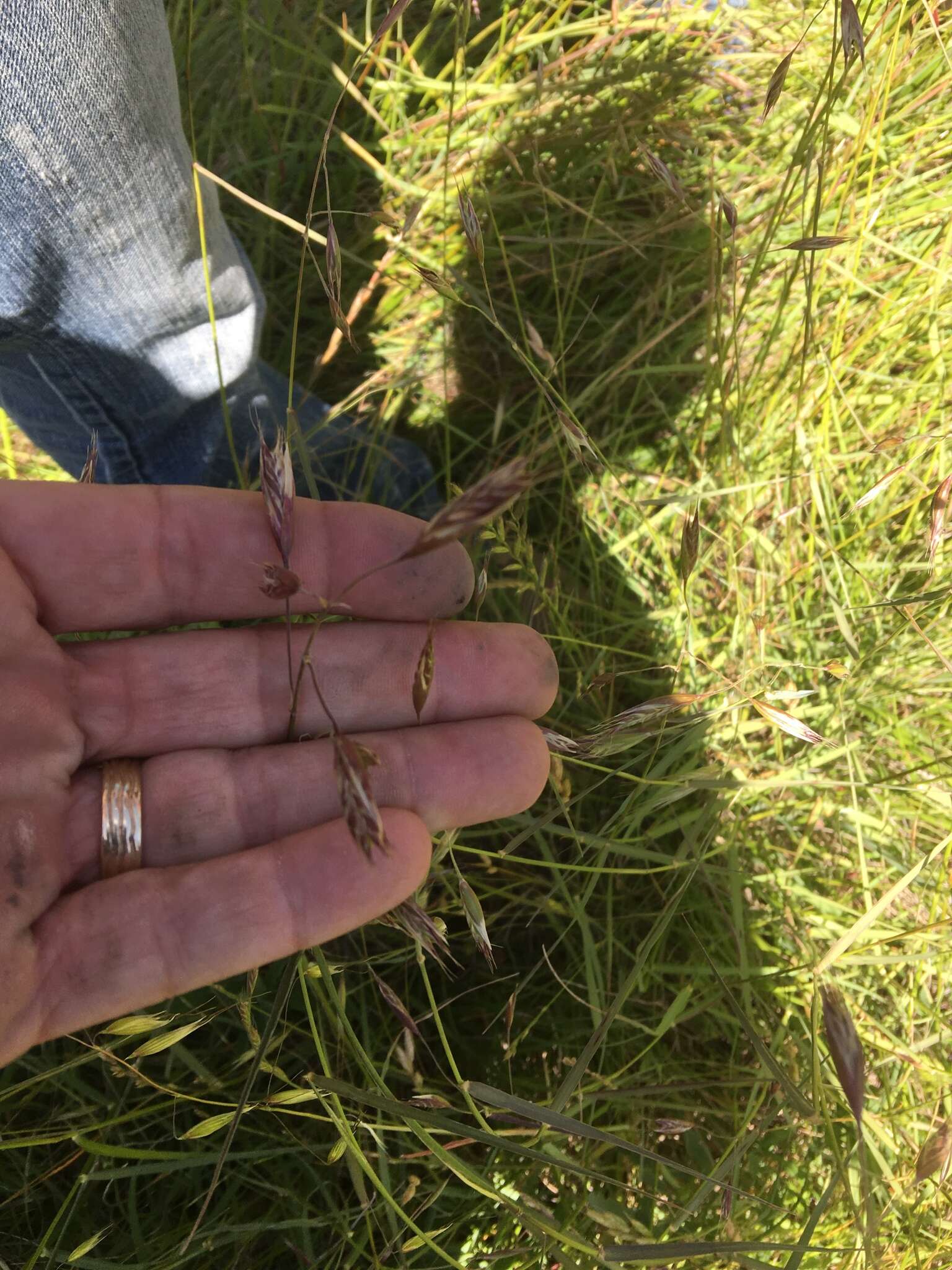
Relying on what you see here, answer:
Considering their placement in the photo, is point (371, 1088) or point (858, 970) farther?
point (858, 970)

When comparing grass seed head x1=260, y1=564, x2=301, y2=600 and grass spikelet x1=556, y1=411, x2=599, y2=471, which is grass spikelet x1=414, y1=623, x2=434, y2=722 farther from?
grass spikelet x1=556, y1=411, x2=599, y2=471

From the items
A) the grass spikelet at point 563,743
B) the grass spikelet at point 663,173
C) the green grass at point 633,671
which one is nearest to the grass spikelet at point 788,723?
the green grass at point 633,671

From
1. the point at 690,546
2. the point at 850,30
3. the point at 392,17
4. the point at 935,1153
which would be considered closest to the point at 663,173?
the point at 850,30

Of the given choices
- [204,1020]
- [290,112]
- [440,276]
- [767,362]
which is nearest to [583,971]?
[204,1020]

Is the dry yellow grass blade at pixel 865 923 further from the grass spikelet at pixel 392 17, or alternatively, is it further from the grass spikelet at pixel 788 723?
the grass spikelet at pixel 392 17

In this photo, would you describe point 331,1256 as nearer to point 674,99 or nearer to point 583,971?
point 583,971

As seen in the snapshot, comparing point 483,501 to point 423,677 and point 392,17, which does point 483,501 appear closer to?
point 423,677

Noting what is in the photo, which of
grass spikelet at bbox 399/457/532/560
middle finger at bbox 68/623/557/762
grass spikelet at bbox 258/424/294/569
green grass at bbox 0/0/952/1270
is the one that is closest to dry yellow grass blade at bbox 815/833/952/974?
green grass at bbox 0/0/952/1270
